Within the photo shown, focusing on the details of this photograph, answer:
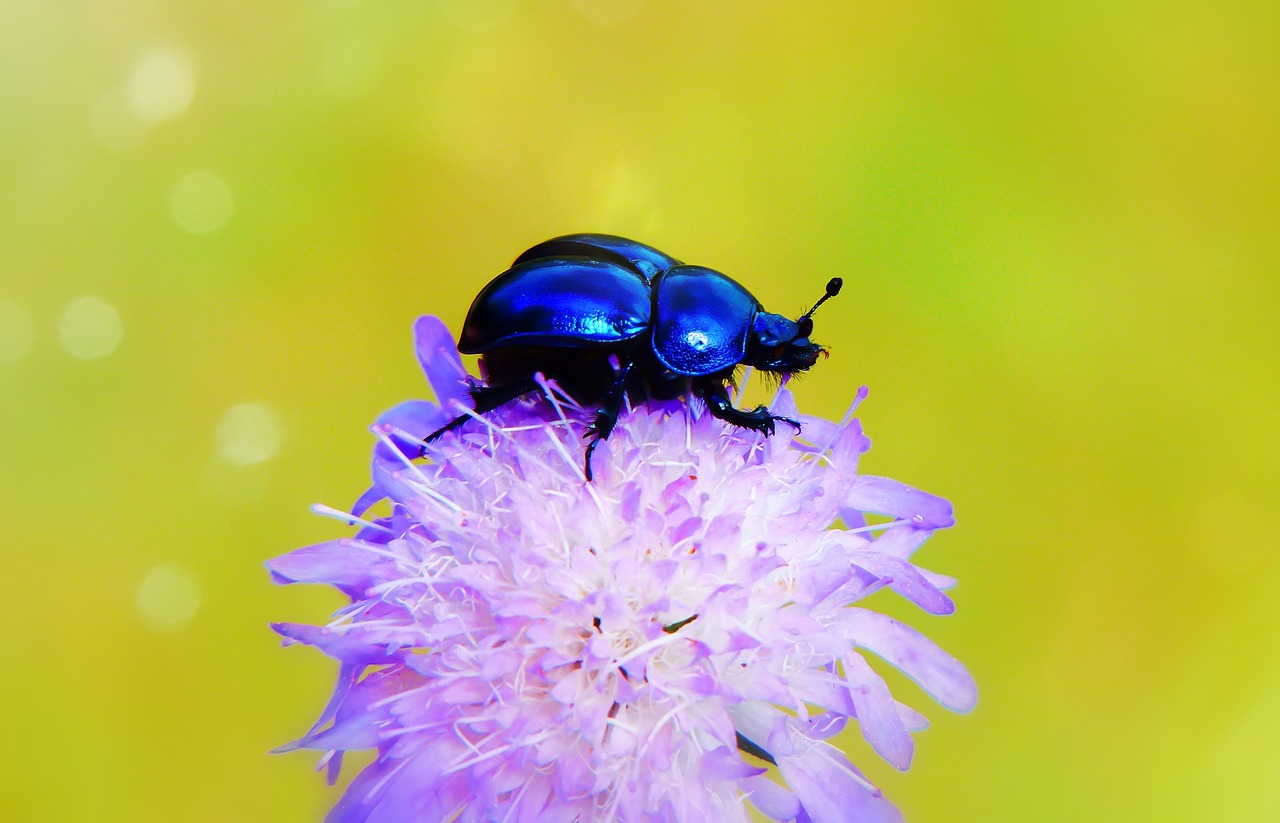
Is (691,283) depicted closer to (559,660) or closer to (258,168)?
(559,660)

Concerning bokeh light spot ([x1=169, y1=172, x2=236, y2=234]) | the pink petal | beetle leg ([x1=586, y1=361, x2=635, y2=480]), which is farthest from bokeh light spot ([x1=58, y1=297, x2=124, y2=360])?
the pink petal

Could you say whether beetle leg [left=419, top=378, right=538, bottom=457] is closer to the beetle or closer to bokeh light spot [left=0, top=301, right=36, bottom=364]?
the beetle

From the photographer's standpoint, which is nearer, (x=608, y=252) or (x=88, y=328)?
(x=608, y=252)

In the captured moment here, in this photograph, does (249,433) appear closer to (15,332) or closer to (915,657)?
(15,332)

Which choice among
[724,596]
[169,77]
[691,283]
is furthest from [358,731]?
[169,77]

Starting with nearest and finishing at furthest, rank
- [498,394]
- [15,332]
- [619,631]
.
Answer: [619,631] < [498,394] < [15,332]

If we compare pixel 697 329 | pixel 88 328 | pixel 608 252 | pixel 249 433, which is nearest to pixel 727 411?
pixel 697 329
